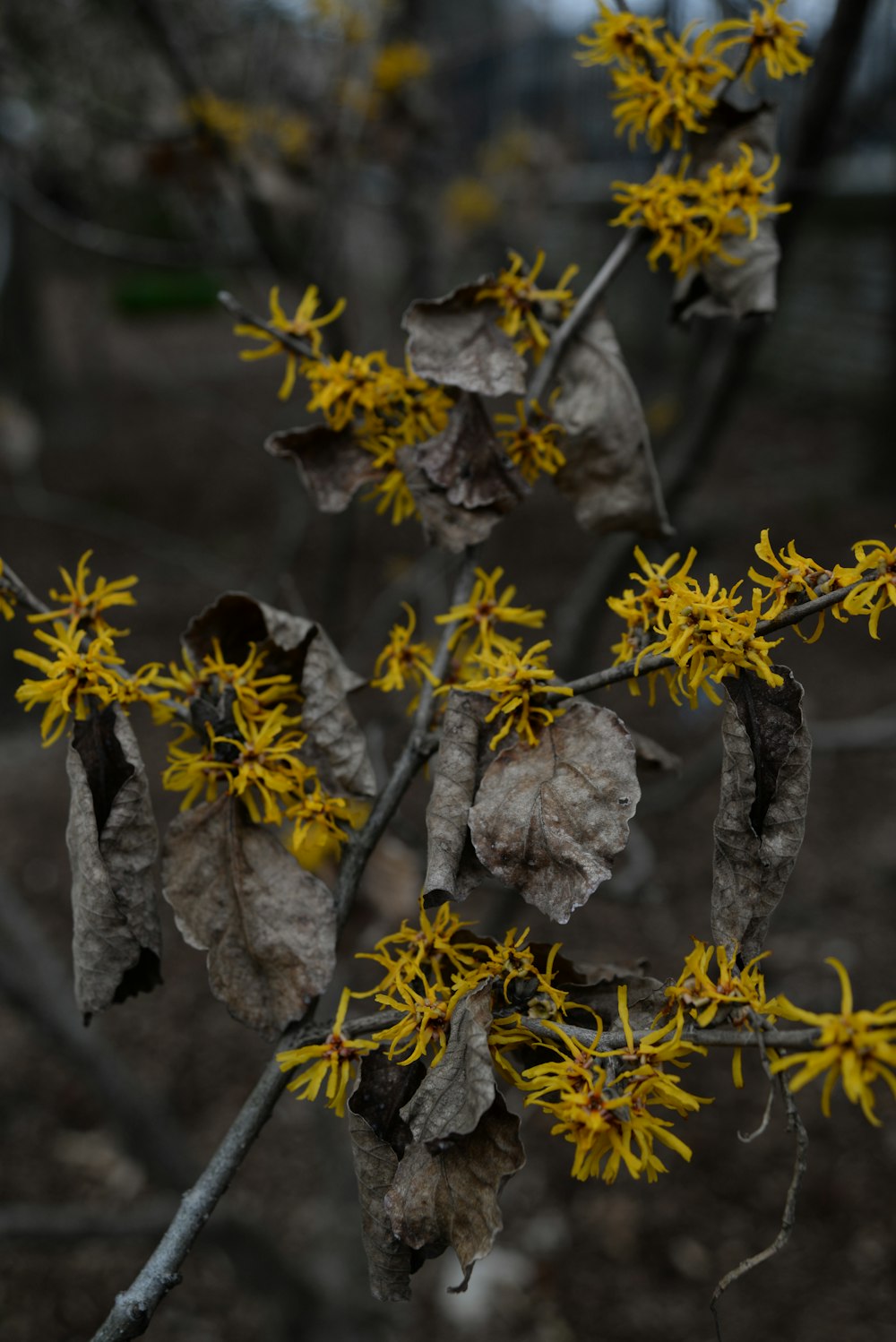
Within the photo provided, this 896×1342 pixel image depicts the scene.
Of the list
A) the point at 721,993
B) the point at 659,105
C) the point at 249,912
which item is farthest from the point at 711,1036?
the point at 659,105

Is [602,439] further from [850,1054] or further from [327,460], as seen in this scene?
[850,1054]

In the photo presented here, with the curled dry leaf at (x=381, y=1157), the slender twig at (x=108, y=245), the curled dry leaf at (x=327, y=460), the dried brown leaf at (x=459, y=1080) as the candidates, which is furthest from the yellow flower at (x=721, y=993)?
the slender twig at (x=108, y=245)

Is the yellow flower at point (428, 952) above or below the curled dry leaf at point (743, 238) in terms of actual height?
below

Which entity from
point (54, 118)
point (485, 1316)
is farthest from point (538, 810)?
point (54, 118)

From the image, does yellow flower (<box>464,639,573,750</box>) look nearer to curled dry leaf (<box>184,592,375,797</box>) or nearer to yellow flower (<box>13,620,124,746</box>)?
curled dry leaf (<box>184,592,375,797</box>)

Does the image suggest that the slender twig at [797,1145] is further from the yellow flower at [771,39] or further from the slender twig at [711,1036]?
the yellow flower at [771,39]

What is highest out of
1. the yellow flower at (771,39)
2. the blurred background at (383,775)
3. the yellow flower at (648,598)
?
the yellow flower at (771,39)
